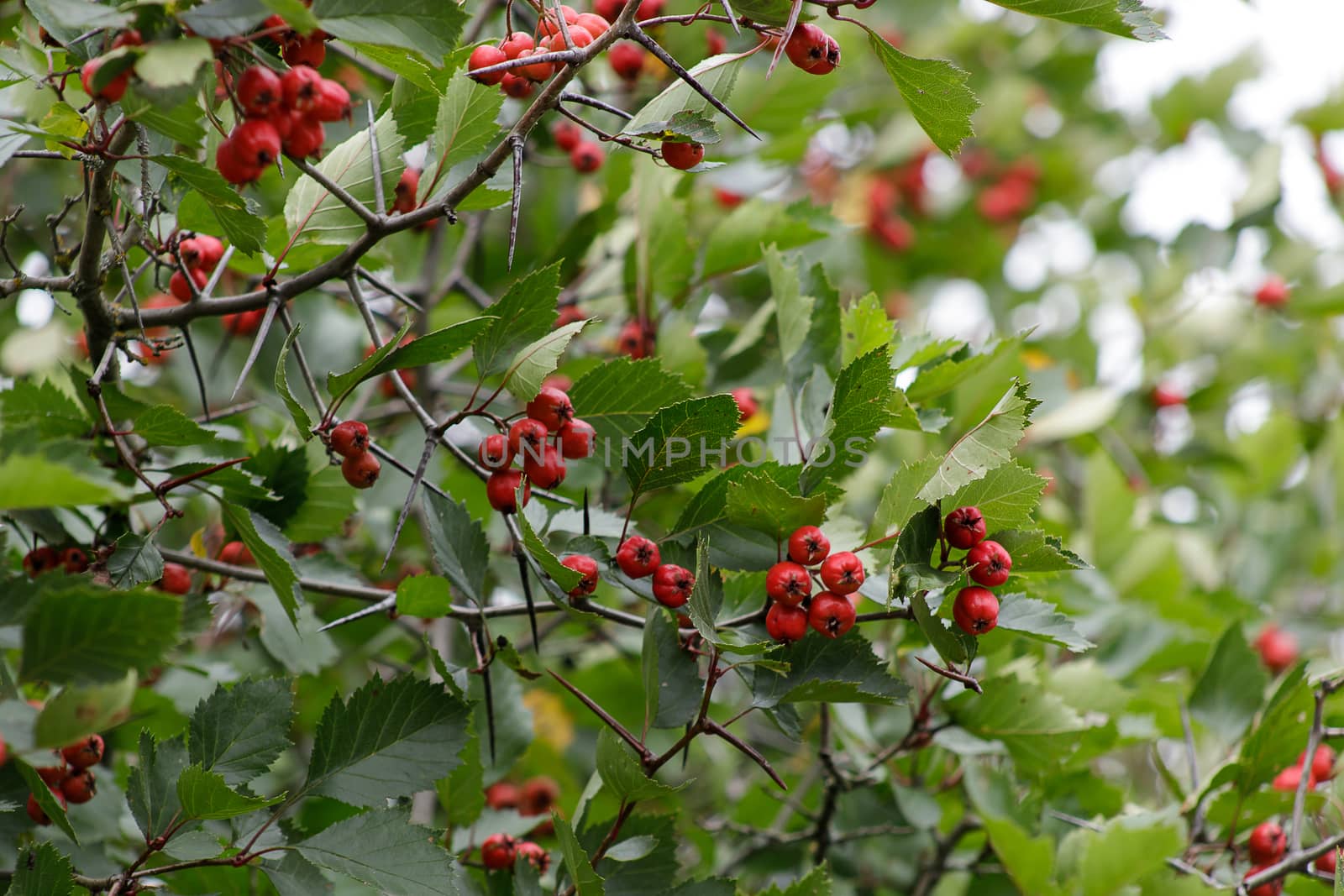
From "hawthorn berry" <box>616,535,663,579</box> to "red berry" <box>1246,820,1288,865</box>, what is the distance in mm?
1282

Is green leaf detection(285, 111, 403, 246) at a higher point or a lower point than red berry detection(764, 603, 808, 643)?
higher

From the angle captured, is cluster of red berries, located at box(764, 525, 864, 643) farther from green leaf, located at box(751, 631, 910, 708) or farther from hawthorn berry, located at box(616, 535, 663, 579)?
hawthorn berry, located at box(616, 535, 663, 579)

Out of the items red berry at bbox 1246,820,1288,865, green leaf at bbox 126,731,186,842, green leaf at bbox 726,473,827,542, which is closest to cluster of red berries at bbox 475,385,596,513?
green leaf at bbox 726,473,827,542

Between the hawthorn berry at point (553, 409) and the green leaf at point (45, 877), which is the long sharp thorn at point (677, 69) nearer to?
the hawthorn berry at point (553, 409)

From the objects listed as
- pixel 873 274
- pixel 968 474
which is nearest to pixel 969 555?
pixel 968 474

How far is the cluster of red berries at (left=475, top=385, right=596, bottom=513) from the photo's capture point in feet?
4.82

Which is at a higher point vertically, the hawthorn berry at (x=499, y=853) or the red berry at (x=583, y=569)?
the red berry at (x=583, y=569)

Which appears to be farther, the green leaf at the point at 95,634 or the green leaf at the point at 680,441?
the green leaf at the point at 680,441

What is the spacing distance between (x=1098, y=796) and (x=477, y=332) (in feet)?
5.27

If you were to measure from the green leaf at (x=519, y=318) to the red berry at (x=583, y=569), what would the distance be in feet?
0.90

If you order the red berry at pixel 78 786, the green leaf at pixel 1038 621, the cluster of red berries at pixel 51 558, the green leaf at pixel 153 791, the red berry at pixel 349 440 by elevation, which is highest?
the red berry at pixel 349 440

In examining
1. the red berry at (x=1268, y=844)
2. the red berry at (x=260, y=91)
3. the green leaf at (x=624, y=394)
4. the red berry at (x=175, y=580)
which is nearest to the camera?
the red berry at (x=260, y=91)

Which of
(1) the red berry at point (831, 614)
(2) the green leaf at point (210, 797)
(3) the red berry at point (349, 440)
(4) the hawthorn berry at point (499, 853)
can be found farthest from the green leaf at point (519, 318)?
(4) the hawthorn berry at point (499, 853)

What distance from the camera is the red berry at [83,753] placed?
1600mm
